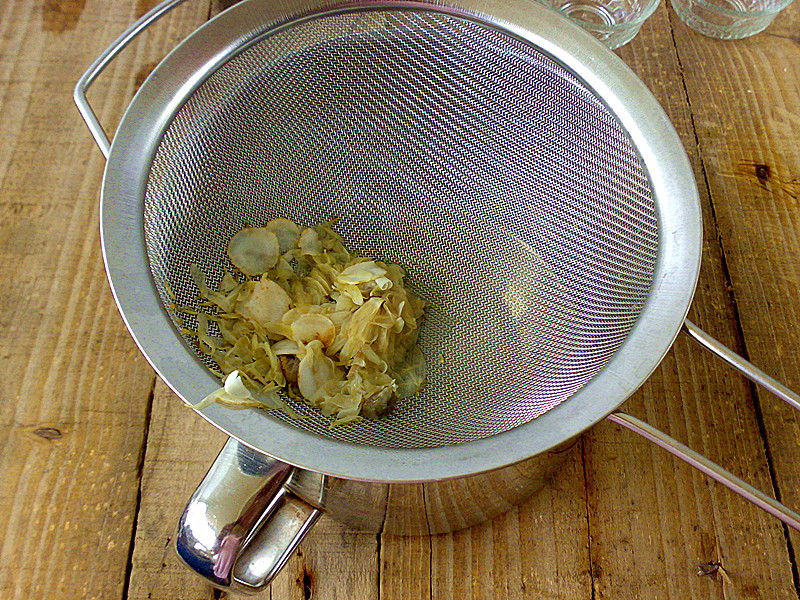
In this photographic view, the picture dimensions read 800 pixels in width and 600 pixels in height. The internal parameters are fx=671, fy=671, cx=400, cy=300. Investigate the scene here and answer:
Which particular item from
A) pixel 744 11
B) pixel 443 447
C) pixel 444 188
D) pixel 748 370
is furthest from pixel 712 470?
pixel 744 11

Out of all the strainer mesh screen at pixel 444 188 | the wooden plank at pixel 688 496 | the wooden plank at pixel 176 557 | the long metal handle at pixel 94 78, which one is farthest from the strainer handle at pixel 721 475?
the long metal handle at pixel 94 78

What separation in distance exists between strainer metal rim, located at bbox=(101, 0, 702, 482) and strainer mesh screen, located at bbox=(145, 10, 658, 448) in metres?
0.02

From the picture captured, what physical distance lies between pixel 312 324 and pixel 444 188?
295 mm

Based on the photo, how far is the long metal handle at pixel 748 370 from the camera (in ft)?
2.02

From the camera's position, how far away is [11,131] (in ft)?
3.50

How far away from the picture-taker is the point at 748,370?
2.06 ft

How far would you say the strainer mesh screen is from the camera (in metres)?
0.76

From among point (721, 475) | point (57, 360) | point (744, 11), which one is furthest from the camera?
point (744, 11)

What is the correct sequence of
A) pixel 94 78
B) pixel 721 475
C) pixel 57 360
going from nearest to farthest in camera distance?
pixel 721 475 → pixel 94 78 → pixel 57 360

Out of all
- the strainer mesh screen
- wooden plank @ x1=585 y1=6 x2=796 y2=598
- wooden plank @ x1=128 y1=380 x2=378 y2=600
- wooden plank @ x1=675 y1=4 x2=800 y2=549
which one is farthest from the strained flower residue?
wooden plank @ x1=675 y1=4 x2=800 y2=549

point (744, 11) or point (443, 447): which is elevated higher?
point (744, 11)

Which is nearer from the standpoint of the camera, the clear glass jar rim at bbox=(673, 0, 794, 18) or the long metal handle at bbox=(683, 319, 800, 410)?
the long metal handle at bbox=(683, 319, 800, 410)

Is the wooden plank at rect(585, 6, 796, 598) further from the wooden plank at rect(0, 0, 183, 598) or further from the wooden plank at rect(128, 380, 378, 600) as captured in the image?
the wooden plank at rect(0, 0, 183, 598)

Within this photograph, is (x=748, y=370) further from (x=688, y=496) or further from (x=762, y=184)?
(x=762, y=184)
